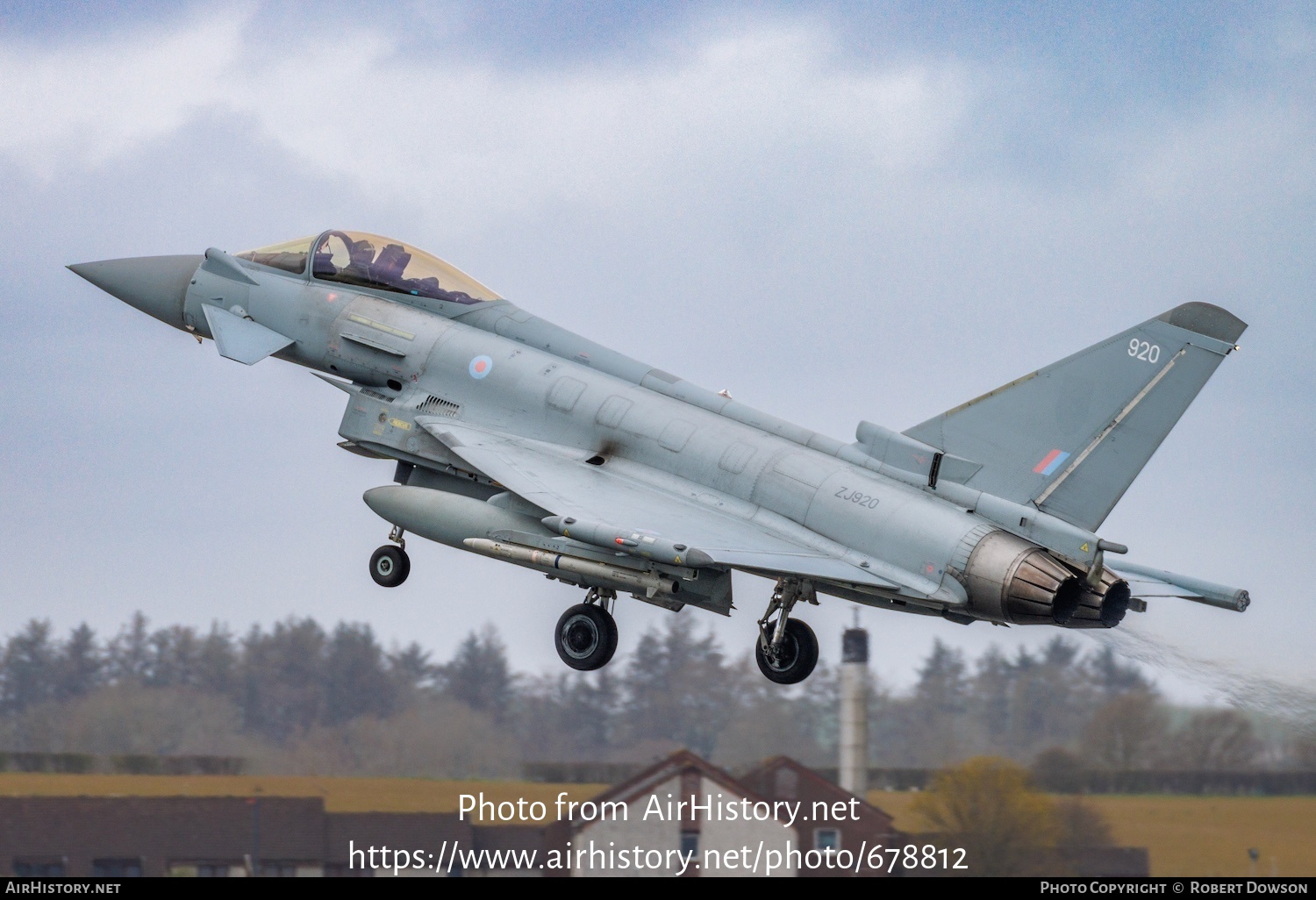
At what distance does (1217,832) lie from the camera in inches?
715

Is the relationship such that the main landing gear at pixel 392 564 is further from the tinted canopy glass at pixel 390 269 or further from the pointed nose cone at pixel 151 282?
the pointed nose cone at pixel 151 282

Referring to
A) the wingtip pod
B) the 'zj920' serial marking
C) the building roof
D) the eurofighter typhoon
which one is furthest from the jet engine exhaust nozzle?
the building roof

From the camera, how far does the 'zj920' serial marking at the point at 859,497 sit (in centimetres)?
1544

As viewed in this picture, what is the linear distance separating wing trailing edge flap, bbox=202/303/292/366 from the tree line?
4823 millimetres

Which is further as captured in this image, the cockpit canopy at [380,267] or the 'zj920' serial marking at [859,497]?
the cockpit canopy at [380,267]

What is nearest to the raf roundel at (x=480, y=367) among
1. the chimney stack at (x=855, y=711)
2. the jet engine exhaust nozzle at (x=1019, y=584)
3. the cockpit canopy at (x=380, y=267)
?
the cockpit canopy at (x=380, y=267)

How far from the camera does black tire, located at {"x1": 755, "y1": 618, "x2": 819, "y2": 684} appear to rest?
16.5 metres

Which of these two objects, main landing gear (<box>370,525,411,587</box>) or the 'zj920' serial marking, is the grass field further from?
main landing gear (<box>370,525,411,587</box>)

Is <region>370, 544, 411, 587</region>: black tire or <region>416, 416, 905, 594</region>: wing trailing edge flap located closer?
<region>416, 416, 905, 594</region>: wing trailing edge flap

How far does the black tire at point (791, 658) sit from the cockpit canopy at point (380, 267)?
4782mm

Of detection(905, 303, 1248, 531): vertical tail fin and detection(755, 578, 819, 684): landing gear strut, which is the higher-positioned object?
detection(905, 303, 1248, 531): vertical tail fin

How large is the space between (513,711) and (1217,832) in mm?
8743

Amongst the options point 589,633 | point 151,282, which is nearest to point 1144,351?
point 589,633
